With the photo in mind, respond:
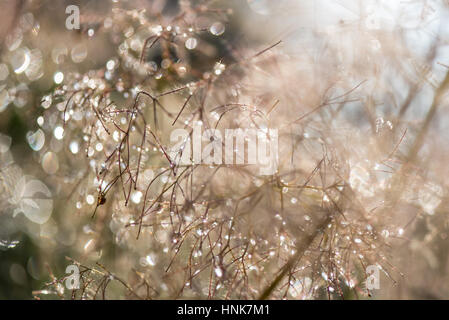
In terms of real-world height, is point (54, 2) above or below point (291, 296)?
above

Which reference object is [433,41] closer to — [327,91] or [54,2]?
[327,91]

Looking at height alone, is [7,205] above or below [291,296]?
above

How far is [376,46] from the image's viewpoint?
2.38 ft

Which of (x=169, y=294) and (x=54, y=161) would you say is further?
(x=54, y=161)

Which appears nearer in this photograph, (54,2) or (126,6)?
(126,6)

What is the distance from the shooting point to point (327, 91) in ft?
2.13

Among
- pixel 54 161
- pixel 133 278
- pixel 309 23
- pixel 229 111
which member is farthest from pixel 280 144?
pixel 54 161

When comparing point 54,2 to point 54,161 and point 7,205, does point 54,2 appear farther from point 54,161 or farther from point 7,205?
point 7,205

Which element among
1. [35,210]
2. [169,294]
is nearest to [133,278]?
[169,294]

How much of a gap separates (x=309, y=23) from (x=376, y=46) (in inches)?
6.1

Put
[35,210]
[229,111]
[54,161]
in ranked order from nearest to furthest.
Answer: [229,111] < [54,161] < [35,210]

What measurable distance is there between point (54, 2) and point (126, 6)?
0.29 metres

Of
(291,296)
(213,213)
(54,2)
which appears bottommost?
(291,296)

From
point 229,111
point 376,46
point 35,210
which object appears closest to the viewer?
point 229,111
